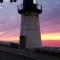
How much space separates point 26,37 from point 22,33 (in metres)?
0.78

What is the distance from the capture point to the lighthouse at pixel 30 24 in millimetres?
33344

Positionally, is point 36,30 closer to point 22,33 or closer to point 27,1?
point 22,33

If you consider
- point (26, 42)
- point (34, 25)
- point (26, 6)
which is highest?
point (26, 6)

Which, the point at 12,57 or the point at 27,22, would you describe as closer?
the point at 12,57

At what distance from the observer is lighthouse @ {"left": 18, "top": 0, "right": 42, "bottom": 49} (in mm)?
33344

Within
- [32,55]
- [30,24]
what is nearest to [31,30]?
[30,24]

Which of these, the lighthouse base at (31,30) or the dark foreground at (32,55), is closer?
the dark foreground at (32,55)

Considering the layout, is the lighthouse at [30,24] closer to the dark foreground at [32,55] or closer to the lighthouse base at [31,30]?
the lighthouse base at [31,30]

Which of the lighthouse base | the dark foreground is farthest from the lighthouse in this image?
the dark foreground

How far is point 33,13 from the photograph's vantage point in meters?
33.7

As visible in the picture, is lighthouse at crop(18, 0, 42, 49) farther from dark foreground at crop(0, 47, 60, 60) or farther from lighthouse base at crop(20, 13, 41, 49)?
dark foreground at crop(0, 47, 60, 60)

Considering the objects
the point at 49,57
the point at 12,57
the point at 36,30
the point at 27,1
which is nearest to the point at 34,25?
the point at 36,30

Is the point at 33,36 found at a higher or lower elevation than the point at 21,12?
lower

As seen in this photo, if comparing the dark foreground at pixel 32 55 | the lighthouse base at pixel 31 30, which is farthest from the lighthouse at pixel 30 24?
the dark foreground at pixel 32 55
